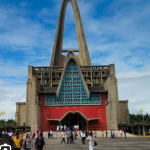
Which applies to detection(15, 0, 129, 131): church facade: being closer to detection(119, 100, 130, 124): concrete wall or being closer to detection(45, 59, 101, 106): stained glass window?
detection(45, 59, 101, 106): stained glass window

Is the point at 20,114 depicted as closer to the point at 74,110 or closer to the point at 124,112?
the point at 74,110

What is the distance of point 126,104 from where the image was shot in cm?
5844

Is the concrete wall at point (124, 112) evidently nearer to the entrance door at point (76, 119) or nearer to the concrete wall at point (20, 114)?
the entrance door at point (76, 119)

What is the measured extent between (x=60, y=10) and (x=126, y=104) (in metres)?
42.5

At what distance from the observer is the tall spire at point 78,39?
72319 millimetres

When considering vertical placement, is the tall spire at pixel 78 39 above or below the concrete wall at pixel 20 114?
above

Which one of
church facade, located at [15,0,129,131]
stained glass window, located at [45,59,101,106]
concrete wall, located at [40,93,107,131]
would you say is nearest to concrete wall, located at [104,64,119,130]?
church facade, located at [15,0,129,131]

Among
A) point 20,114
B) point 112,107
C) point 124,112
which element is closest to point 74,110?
point 112,107

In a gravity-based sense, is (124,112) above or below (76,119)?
above

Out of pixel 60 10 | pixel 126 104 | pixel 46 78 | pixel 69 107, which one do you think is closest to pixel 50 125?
pixel 69 107

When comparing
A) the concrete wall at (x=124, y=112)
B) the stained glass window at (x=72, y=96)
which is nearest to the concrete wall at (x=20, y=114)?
the stained glass window at (x=72, y=96)

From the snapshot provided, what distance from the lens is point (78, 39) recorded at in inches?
3063

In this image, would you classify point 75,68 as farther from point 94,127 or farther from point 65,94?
point 94,127

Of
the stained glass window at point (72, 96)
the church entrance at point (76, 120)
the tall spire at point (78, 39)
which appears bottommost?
the church entrance at point (76, 120)
